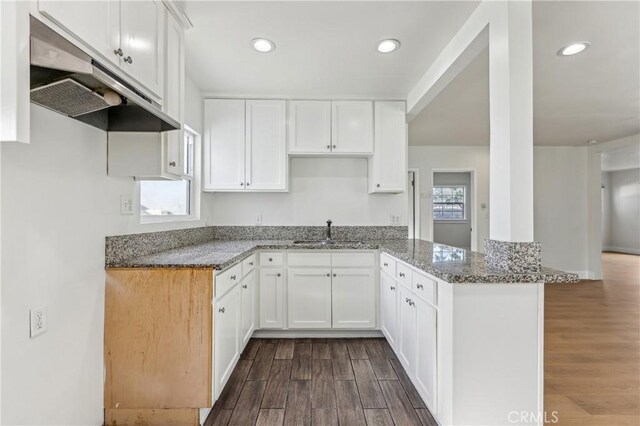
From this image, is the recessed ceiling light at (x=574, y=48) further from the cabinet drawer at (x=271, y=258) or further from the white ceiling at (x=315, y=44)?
the cabinet drawer at (x=271, y=258)

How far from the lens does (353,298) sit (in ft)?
9.68

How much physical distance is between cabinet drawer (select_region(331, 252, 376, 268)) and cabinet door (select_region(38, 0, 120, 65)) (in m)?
2.22

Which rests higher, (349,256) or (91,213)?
(91,213)

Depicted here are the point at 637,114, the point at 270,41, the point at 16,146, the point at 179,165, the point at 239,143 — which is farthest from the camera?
the point at 637,114

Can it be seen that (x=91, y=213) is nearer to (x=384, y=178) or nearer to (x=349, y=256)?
(x=349, y=256)

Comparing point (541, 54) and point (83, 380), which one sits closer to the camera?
point (83, 380)

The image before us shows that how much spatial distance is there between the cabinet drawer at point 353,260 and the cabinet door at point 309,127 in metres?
1.13

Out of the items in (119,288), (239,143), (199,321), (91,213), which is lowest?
(199,321)

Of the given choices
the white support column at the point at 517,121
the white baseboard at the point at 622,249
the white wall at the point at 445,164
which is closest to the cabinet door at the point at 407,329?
the white support column at the point at 517,121

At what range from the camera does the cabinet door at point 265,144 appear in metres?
3.20

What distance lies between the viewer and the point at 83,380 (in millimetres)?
1567

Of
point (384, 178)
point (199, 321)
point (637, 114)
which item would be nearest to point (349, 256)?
point (384, 178)

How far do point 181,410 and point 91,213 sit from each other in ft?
4.02

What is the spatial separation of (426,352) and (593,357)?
1.90 metres
